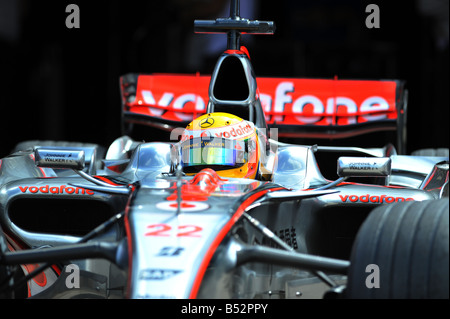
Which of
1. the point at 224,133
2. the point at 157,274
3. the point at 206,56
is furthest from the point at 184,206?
the point at 206,56

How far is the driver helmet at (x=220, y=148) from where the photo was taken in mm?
4820

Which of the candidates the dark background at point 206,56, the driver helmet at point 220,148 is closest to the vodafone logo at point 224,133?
the driver helmet at point 220,148

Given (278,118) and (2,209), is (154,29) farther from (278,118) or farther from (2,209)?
(2,209)

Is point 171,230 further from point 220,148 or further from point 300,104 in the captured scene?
point 300,104

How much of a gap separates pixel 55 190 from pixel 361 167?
1907mm

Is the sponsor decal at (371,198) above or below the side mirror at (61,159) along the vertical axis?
below

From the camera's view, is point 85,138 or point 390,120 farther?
point 85,138

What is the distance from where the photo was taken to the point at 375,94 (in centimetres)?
738

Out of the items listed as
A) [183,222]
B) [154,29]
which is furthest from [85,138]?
[183,222]

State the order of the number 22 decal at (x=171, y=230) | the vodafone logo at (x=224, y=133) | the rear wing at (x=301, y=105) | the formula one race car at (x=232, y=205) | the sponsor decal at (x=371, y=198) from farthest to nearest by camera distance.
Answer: the rear wing at (x=301, y=105), the vodafone logo at (x=224, y=133), the sponsor decal at (x=371, y=198), the number 22 decal at (x=171, y=230), the formula one race car at (x=232, y=205)

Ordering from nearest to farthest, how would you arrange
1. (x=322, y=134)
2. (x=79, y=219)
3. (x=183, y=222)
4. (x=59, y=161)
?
(x=183, y=222), (x=59, y=161), (x=79, y=219), (x=322, y=134)

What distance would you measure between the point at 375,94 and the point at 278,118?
963 mm

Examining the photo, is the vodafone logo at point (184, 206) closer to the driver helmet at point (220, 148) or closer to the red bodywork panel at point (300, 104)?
the driver helmet at point (220, 148)

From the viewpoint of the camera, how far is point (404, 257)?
331 cm
